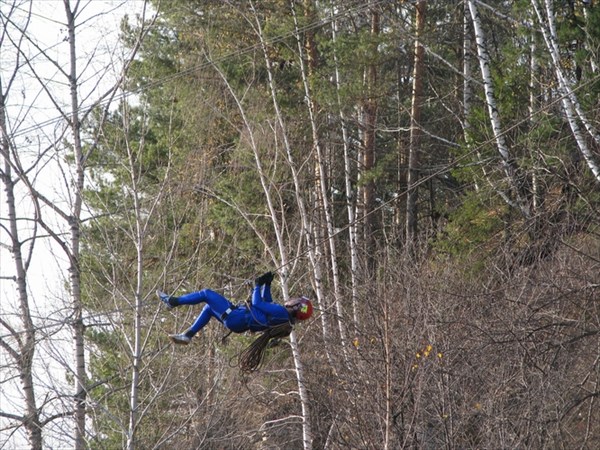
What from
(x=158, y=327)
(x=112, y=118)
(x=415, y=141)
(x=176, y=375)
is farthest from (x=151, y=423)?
(x=415, y=141)

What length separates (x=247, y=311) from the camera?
11883mm

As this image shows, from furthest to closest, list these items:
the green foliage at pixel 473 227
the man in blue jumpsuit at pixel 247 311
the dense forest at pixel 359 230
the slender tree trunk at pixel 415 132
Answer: the slender tree trunk at pixel 415 132, the green foliage at pixel 473 227, the dense forest at pixel 359 230, the man in blue jumpsuit at pixel 247 311

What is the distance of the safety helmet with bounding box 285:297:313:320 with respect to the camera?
12.0 meters

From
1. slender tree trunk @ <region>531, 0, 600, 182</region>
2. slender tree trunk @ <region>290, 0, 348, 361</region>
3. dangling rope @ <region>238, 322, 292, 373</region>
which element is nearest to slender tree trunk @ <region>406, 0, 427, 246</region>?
slender tree trunk @ <region>290, 0, 348, 361</region>

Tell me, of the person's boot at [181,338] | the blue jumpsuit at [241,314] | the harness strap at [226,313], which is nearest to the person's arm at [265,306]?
the blue jumpsuit at [241,314]

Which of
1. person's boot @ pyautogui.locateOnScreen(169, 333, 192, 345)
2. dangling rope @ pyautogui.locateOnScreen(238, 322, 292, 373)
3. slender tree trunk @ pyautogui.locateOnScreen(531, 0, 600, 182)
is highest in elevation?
slender tree trunk @ pyautogui.locateOnScreen(531, 0, 600, 182)

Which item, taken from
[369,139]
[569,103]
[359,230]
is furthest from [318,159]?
[569,103]

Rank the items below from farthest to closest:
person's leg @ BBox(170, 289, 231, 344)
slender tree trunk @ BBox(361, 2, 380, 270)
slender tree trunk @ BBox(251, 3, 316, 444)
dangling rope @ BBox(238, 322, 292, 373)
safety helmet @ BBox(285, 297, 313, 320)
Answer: slender tree trunk @ BBox(361, 2, 380, 270) < slender tree trunk @ BBox(251, 3, 316, 444) < dangling rope @ BBox(238, 322, 292, 373) < safety helmet @ BBox(285, 297, 313, 320) < person's leg @ BBox(170, 289, 231, 344)

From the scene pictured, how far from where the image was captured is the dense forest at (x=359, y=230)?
17750 mm

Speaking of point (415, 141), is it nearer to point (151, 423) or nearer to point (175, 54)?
point (175, 54)

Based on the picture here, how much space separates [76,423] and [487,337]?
20.5 feet

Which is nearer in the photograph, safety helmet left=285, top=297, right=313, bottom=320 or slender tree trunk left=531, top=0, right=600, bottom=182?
safety helmet left=285, top=297, right=313, bottom=320

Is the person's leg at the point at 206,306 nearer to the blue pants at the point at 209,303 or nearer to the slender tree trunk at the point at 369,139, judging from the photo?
the blue pants at the point at 209,303

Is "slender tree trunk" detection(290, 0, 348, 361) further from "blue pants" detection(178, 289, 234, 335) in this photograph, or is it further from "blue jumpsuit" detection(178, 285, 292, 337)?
"blue pants" detection(178, 289, 234, 335)
